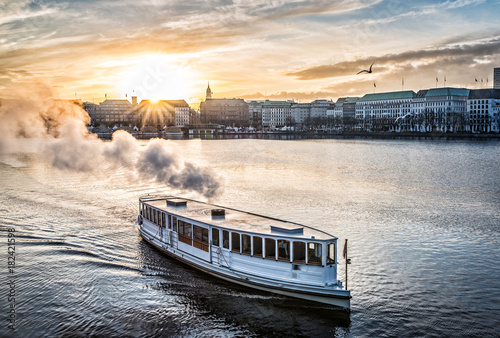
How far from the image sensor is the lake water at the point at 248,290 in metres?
16.5

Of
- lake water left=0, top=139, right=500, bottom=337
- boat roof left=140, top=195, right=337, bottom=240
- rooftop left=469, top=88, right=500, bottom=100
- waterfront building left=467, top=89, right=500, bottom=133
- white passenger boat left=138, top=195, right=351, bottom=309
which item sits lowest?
lake water left=0, top=139, right=500, bottom=337

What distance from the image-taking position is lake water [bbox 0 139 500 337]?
16469 mm

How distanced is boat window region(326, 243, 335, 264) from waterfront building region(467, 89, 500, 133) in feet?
577

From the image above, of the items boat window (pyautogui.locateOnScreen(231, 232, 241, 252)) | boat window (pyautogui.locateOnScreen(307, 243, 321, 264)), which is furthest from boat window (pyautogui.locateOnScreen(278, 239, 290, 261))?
boat window (pyautogui.locateOnScreen(231, 232, 241, 252))

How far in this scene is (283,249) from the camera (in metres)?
17.5

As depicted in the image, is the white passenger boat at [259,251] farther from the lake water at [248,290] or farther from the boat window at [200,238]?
the lake water at [248,290]

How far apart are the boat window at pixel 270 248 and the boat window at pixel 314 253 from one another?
1.43m

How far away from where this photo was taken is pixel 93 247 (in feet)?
80.4

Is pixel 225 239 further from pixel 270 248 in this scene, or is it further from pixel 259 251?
→ pixel 270 248

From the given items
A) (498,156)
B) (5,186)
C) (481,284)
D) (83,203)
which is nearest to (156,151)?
(83,203)

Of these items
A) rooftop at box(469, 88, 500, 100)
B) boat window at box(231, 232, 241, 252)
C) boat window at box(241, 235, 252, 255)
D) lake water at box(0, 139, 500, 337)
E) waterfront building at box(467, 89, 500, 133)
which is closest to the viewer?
lake water at box(0, 139, 500, 337)

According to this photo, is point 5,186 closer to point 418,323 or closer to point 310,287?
point 310,287

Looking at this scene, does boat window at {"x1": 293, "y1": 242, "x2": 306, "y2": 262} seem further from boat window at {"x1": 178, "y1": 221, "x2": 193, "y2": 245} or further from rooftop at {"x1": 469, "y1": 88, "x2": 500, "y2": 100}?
rooftop at {"x1": 469, "y1": 88, "x2": 500, "y2": 100}

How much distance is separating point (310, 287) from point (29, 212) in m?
23.9
